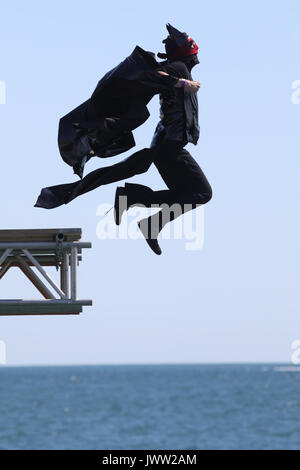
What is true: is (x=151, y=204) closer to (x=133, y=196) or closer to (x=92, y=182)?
(x=133, y=196)

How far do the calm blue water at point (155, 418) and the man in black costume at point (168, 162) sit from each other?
55566 millimetres

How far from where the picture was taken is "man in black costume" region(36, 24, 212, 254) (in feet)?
42.2

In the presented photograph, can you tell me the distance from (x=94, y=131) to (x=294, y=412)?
270 ft

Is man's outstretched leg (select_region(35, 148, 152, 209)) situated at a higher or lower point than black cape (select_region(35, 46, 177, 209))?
lower

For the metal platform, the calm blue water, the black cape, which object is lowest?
the calm blue water

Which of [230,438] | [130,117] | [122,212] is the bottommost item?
[230,438]

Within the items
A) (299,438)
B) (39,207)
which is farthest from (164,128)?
(299,438)

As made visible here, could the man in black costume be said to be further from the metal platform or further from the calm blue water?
the calm blue water

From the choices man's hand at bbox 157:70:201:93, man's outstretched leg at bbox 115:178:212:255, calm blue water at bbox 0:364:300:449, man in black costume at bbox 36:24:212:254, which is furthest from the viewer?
calm blue water at bbox 0:364:300:449

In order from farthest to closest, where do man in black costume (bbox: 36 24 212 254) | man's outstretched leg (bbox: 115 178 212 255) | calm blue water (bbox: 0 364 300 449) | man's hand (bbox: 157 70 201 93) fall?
calm blue water (bbox: 0 364 300 449) < man's outstretched leg (bbox: 115 178 212 255) < man in black costume (bbox: 36 24 212 254) < man's hand (bbox: 157 70 201 93)

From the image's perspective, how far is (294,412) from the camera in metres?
93.6

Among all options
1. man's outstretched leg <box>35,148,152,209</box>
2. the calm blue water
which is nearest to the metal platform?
man's outstretched leg <box>35,148,152,209</box>

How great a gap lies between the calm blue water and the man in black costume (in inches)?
2188
